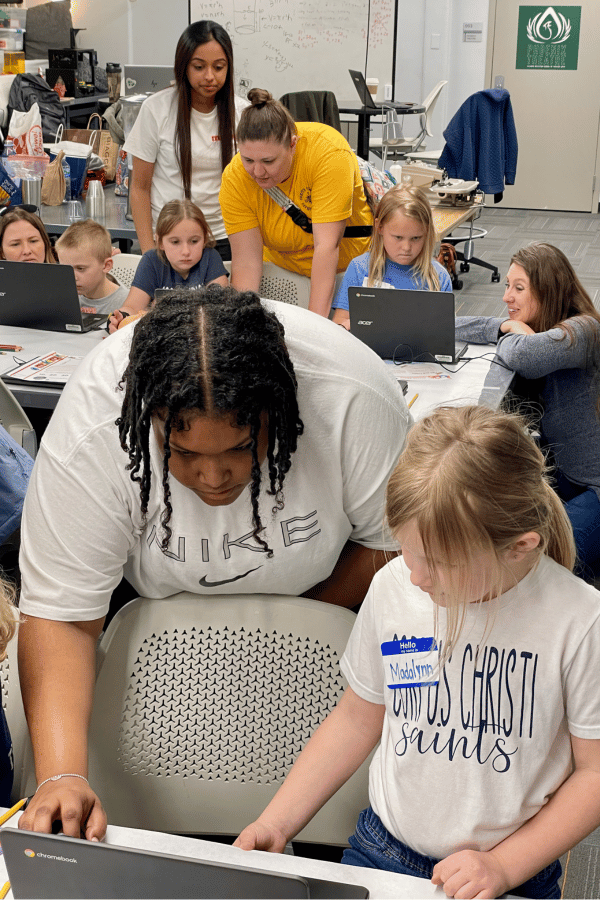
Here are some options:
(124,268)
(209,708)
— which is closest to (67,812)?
(209,708)

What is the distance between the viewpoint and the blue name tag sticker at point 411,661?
102cm

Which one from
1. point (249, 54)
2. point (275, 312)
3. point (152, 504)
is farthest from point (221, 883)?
point (249, 54)

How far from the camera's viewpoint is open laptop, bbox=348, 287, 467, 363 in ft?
8.09

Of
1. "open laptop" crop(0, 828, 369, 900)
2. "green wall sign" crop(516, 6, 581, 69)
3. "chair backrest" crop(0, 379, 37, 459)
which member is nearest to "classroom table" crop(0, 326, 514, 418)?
"chair backrest" crop(0, 379, 37, 459)

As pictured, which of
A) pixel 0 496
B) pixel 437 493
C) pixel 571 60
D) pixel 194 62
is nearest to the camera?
pixel 437 493

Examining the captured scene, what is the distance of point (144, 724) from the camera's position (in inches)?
49.5

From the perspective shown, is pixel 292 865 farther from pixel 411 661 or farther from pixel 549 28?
pixel 549 28

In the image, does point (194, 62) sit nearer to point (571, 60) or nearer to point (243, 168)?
point (243, 168)

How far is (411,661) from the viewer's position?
1029 mm

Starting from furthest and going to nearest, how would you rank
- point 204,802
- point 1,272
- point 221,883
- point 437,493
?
point 1,272 < point 204,802 < point 437,493 < point 221,883

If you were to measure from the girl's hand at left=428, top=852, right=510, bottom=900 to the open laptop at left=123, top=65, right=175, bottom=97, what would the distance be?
4647 millimetres

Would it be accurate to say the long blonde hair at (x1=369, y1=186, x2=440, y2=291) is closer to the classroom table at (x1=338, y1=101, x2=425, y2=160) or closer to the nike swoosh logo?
the nike swoosh logo

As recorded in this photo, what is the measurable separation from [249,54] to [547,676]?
7.33 m

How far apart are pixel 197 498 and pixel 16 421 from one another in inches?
47.1
